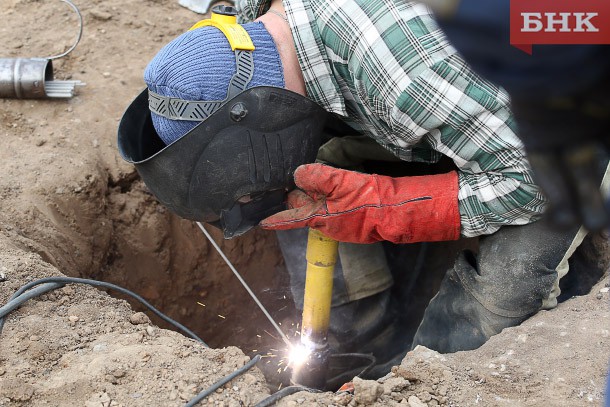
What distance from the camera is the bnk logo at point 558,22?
86 cm

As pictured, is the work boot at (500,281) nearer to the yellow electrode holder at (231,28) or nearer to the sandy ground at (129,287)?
the sandy ground at (129,287)

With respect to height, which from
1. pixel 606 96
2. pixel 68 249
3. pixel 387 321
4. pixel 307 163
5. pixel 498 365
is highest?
pixel 606 96

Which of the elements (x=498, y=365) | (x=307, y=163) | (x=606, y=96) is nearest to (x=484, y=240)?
(x=498, y=365)

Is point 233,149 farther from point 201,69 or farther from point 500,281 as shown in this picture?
point 500,281

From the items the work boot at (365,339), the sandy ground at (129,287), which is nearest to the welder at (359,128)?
the sandy ground at (129,287)

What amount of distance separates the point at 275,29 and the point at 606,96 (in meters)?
1.54

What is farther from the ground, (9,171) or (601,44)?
(601,44)

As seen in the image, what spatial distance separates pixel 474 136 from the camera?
80.4 inches

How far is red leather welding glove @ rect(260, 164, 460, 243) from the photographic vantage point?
2191mm

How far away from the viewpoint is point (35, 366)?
1942 mm

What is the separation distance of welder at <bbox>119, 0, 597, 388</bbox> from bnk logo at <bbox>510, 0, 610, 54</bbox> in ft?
2.86

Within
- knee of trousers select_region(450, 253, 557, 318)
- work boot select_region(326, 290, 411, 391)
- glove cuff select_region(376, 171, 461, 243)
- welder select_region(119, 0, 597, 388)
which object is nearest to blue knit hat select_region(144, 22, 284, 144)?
welder select_region(119, 0, 597, 388)

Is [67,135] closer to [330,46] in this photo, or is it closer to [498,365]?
[330,46]

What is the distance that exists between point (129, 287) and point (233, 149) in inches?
47.3
